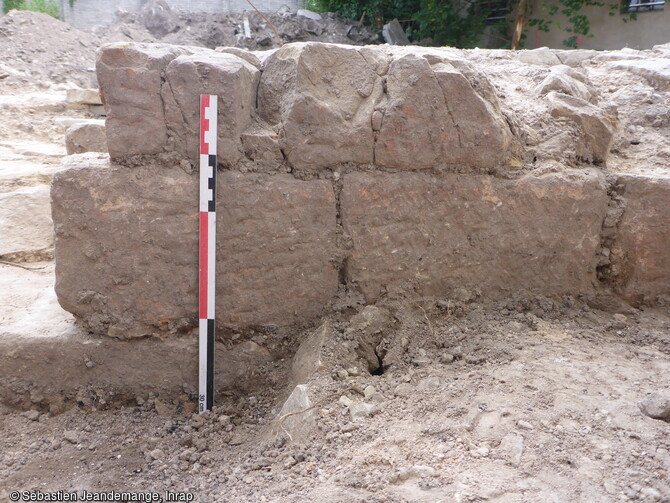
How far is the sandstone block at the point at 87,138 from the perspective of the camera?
145 inches

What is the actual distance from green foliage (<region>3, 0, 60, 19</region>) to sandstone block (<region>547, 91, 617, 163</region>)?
935 centimetres

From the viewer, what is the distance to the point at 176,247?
2.36 metres

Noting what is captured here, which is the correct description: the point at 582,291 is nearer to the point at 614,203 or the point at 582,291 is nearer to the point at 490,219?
the point at 614,203

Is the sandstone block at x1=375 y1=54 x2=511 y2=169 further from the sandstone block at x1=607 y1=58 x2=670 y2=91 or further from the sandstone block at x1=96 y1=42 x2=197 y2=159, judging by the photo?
the sandstone block at x1=607 y1=58 x2=670 y2=91

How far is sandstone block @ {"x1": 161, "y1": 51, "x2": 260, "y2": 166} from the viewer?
86.5 inches

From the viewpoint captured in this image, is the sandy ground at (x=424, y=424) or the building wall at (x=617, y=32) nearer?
the sandy ground at (x=424, y=424)

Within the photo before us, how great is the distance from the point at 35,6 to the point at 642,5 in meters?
9.28

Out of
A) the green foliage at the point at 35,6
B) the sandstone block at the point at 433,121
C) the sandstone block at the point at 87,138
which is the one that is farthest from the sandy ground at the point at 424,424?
the green foliage at the point at 35,6

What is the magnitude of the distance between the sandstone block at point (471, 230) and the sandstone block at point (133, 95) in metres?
0.77

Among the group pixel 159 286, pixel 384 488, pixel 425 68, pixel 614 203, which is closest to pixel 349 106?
pixel 425 68

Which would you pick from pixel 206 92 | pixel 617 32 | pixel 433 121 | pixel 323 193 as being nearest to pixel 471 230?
pixel 433 121

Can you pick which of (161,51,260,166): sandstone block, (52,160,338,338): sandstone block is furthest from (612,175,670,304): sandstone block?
(161,51,260,166): sandstone block

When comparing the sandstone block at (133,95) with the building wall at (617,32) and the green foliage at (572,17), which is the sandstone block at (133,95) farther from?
the green foliage at (572,17)

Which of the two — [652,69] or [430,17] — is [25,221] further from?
[430,17]
